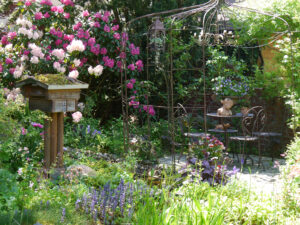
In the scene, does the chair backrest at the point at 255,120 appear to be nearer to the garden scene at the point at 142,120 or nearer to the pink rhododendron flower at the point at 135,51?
the garden scene at the point at 142,120

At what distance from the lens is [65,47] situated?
23.6 feet

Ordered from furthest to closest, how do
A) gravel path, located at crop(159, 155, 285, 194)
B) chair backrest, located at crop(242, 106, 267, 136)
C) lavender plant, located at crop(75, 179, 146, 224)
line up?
chair backrest, located at crop(242, 106, 267, 136), gravel path, located at crop(159, 155, 285, 194), lavender plant, located at crop(75, 179, 146, 224)

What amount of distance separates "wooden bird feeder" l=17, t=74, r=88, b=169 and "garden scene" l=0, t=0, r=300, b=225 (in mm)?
14

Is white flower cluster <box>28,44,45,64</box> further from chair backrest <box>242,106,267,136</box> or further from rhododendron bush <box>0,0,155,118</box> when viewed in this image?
chair backrest <box>242,106,267,136</box>

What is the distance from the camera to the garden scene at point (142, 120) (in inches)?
134

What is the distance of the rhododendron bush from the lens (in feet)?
22.3

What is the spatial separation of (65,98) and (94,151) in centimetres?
177

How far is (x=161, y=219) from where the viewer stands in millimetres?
2887

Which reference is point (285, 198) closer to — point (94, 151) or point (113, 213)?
point (113, 213)

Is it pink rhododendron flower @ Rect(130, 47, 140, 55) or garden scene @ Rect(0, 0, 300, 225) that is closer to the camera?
garden scene @ Rect(0, 0, 300, 225)

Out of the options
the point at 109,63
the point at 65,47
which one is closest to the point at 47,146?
the point at 65,47

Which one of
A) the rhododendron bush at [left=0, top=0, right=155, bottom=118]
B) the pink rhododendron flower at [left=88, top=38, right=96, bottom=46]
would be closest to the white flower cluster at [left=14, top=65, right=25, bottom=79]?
the rhododendron bush at [left=0, top=0, right=155, bottom=118]

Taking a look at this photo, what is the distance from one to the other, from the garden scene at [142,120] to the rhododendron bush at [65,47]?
0.03 meters

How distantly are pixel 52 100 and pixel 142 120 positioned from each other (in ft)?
11.9
